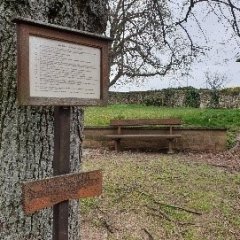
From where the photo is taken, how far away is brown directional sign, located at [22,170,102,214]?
212 cm

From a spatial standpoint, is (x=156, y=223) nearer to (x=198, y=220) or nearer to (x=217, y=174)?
(x=198, y=220)

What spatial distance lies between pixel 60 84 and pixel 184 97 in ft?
64.7

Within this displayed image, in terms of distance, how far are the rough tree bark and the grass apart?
2457mm

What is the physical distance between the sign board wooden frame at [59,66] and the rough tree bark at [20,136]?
0.31 metres

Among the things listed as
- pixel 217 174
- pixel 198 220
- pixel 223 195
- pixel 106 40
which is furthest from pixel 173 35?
pixel 106 40

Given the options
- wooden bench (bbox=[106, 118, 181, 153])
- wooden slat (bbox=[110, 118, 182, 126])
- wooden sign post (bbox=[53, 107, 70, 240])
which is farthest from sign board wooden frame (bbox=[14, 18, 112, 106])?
wooden slat (bbox=[110, 118, 182, 126])

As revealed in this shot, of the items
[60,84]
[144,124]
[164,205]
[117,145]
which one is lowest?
[164,205]

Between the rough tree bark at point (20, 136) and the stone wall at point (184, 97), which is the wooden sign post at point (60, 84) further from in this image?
the stone wall at point (184, 97)

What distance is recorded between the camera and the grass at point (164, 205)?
4.98 m

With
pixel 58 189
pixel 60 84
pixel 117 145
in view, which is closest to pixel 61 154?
pixel 58 189

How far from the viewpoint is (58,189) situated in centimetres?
226

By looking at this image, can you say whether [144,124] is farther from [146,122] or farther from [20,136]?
[20,136]

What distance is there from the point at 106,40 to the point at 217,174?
5.53m

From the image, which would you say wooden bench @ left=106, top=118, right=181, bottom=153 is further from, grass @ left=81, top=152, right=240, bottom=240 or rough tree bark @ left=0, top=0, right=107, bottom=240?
rough tree bark @ left=0, top=0, right=107, bottom=240
